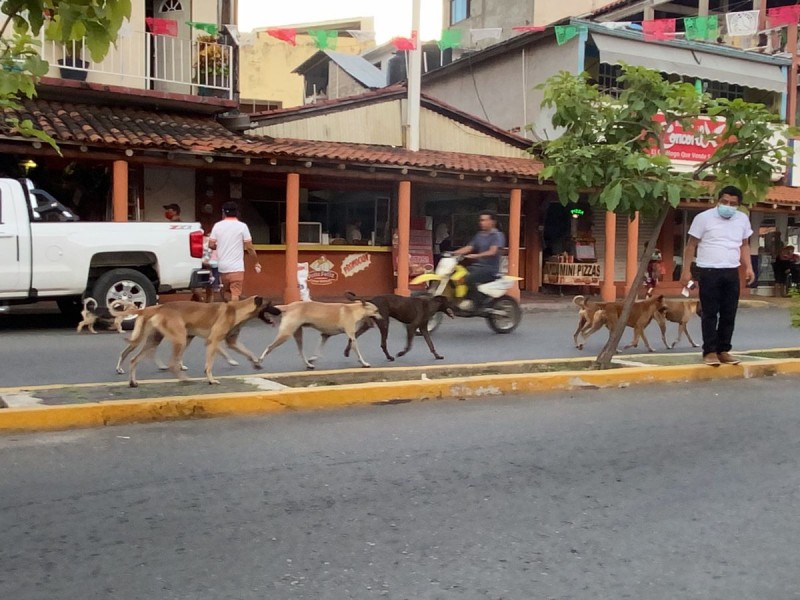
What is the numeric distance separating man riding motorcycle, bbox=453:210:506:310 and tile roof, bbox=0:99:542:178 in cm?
457

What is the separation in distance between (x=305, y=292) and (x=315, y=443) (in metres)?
9.78

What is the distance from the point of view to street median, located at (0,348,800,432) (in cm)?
566

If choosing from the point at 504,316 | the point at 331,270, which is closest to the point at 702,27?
the point at 331,270

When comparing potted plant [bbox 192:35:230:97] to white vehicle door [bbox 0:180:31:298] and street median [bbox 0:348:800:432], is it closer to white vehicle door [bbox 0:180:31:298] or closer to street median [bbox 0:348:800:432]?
white vehicle door [bbox 0:180:31:298]

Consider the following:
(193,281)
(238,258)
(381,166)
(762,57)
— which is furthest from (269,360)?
(762,57)

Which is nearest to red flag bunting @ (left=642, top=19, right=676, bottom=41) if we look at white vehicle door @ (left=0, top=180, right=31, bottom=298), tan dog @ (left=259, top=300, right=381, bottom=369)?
tan dog @ (left=259, top=300, right=381, bottom=369)

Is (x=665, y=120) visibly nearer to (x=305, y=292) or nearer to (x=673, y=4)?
(x=305, y=292)

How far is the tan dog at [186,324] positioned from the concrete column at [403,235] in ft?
29.1

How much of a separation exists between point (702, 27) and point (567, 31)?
296cm

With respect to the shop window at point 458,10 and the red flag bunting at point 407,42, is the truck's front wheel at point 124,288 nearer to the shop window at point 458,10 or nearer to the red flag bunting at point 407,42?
the red flag bunting at point 407,42

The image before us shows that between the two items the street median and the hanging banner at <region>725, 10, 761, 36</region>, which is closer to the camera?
the street median

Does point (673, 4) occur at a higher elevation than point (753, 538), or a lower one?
higher

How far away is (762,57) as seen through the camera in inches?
827

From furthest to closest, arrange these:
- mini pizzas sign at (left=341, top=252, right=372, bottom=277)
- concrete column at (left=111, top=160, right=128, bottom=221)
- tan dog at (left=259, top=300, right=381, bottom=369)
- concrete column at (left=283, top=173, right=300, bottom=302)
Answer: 1. mini pizzas sign at (left=341, top=252, right=372, bottom=277)
2. concrete column at (left=283, top=173, right=300, bottom=302)
3. concrete column at (left=111, top=160, right=128, bottom=221)
4. tan dog at (left=259, top=300, right=381, bottom=369)
